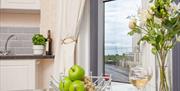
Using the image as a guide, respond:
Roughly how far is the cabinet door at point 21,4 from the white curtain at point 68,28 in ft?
1.94

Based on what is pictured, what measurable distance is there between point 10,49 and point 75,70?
10.0 feet

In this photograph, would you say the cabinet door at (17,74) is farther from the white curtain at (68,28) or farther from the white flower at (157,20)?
the white flower at (157,20)

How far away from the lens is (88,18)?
10.3ft

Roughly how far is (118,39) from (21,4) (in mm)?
1534

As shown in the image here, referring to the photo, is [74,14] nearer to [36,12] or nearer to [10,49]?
[36,12]

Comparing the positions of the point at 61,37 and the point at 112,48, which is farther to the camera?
the point at 61,37

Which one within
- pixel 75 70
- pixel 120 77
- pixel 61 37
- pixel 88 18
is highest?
pixel 88 18

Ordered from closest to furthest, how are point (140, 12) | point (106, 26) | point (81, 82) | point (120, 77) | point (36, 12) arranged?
point (81, 82)
point (140, 12)
point (120, 77)
point (106, 26)
point (36, 12)

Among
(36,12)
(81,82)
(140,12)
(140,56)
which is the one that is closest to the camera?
(81,82)

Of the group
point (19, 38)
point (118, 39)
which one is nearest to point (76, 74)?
point (118, 39)

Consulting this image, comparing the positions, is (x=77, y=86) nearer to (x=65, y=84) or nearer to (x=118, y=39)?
(x=65, y=84)

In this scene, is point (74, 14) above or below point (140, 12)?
above

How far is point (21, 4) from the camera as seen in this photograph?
3627 mm

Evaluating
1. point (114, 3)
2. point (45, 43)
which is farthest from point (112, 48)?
point (45, 43)
